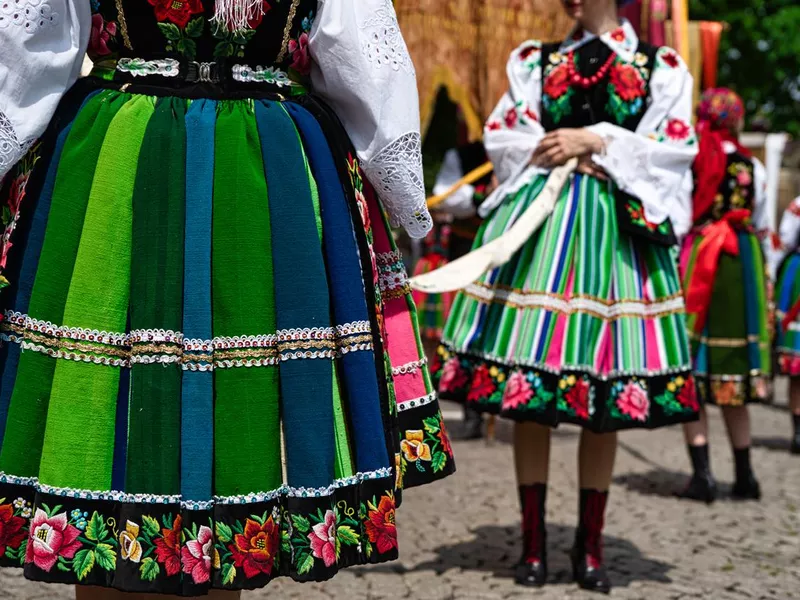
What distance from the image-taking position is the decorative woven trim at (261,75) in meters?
1.99

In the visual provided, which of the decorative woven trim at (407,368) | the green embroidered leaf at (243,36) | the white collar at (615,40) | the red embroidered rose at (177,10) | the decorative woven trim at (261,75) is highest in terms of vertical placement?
the red embroidered rose at (177,10)

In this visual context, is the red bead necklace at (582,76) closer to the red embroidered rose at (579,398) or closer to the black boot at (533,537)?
the red embroidered rose at (579,398)

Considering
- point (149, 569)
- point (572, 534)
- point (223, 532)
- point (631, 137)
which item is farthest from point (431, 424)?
point (572, 534)

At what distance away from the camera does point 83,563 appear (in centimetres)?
177

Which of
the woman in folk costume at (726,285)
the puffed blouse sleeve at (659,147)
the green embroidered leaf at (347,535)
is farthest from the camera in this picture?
the woman in folk costume at (726,285)

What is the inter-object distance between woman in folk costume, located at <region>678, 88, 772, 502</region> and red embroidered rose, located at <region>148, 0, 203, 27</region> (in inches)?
153

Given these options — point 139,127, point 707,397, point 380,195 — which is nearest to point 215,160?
point 139,127

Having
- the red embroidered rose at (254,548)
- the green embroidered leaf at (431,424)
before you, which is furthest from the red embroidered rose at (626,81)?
the red embroidered rose at (254,548)

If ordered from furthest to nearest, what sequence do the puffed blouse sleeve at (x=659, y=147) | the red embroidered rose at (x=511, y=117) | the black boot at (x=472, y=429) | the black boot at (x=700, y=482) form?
the black boot at (x=472, y=429) < the black boot at (x=700, y=482) < the red embroidered rose at (x=511, y=117) < the puffed blouse sleeve at (x=659, y=147)

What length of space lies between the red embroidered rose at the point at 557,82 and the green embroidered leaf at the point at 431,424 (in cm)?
174

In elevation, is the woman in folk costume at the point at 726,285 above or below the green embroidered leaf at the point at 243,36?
below

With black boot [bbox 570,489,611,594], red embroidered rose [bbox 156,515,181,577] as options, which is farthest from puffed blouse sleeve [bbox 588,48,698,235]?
red embroidered rose [bbox 156,515,181,577]

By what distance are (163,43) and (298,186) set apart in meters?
0.37

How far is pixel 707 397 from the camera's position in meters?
5.37
